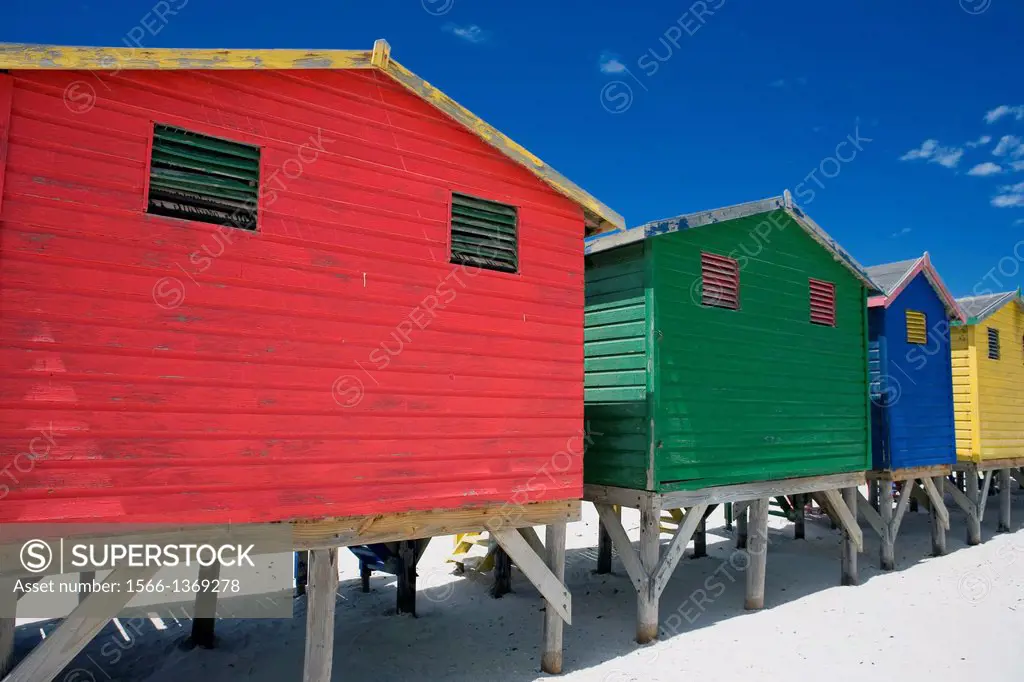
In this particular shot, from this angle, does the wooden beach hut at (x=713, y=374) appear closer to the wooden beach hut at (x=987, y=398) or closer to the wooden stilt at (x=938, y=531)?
the wooden stilt at (x=938, y=531)

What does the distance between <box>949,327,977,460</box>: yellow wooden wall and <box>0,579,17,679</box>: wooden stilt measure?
17.8 metres

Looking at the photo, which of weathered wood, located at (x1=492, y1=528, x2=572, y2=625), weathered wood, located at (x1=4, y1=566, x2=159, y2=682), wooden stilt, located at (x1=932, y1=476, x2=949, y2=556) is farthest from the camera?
wooden stilt, located at (x1=932, y1=476, x2=949, y2=556)

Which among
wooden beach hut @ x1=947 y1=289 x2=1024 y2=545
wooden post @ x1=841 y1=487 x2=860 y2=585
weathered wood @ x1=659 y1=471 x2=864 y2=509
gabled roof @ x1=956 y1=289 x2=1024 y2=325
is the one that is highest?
gabled roof @ x1=956 y1=289 x2=1024 y2=325

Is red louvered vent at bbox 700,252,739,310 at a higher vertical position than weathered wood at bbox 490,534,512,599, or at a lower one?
higher

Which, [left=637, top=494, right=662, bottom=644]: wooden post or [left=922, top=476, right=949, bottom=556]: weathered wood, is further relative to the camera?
[left=922, top=476, right=949, bottom=556]: weathered wood

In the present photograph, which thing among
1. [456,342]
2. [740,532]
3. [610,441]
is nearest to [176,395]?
[456,342]

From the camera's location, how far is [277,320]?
571 centimetres

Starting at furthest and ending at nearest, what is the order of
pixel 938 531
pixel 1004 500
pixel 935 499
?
pixel 1004 500 → pixel 938 531 → pixel 935 499

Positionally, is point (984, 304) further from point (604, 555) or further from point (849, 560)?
point (604, 555)

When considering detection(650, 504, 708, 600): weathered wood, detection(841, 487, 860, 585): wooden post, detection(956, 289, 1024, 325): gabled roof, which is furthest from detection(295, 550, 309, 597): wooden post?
detection(956, 289, 1024, 325): gabled roof

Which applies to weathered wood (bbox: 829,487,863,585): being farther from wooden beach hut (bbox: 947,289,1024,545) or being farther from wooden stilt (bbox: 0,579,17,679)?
wooden stilt (bbox: 0,579,17,679)

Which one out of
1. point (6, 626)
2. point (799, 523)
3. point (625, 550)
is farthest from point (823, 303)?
point (6, 626)

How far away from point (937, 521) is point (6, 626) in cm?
1661

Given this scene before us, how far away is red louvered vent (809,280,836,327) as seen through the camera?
36.9 ft
